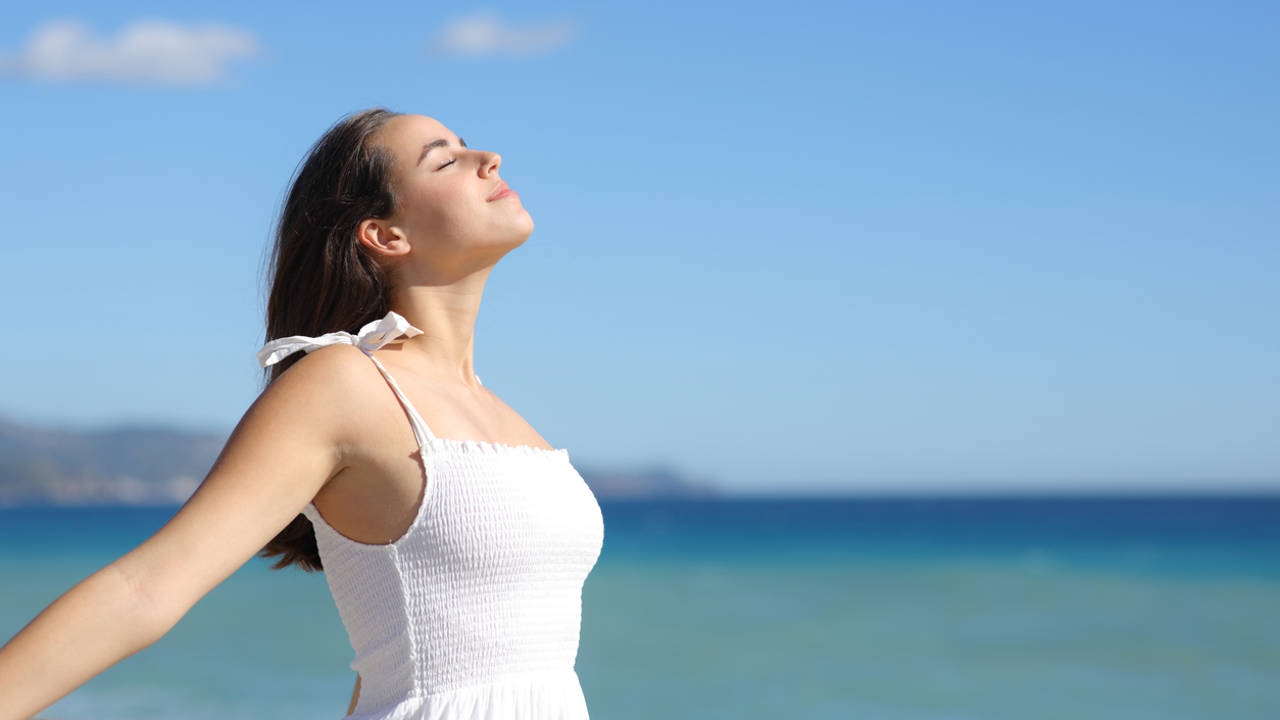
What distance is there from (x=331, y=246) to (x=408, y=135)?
0.73ft

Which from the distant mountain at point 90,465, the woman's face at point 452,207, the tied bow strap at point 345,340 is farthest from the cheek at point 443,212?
the distant mountain at point 90,465

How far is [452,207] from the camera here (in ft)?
6.28

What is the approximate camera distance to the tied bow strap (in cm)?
176

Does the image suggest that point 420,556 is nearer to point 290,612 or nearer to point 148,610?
point 148,610

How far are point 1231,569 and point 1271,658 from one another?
50.3 feet

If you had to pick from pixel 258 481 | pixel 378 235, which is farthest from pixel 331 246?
pixel 258 481

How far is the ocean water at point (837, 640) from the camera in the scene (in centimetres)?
1241

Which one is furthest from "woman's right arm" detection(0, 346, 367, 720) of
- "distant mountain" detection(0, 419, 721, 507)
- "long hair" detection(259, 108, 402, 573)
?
"distant mountain" detection(0, 419, 721, 507)

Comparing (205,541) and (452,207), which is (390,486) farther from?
(452,207)

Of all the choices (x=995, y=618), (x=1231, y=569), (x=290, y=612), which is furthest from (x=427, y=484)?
(x=1231, y=569)

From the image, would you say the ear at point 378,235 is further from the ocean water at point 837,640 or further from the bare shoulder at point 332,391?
the ocean water at point 837,640

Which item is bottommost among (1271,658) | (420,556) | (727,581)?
(727,581)

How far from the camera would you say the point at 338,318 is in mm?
1934

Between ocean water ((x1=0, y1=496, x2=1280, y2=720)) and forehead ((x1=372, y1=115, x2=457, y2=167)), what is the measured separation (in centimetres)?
468
